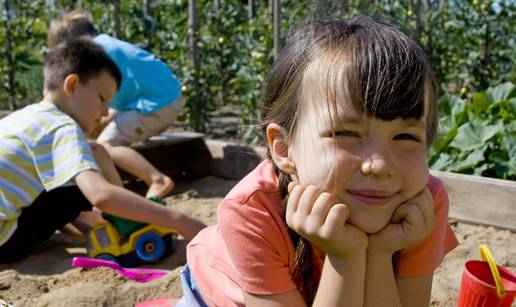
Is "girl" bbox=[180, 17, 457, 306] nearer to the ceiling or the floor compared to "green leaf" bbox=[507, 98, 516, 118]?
nearer to the ceiling

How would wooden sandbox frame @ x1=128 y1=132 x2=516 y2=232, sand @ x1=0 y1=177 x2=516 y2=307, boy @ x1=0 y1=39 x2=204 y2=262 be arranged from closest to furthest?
sand @ x1=0 y1=177 x2=516 y2=307 → boy @ x1=0 y1=39 x2=204 y2=262 → wooden sandbox frame @ x1=128 y1=132 x2=516 y2=232

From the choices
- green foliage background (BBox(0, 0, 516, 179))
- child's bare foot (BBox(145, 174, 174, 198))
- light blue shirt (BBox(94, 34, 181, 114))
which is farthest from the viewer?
green foliage background (BBox(0, 0, 516, 179))

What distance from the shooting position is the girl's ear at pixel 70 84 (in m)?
2.84

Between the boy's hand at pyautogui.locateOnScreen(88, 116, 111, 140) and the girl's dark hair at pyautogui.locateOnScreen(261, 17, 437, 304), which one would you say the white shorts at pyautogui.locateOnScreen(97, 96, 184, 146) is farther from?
the girl's dark hair at pyautogui.locateOnScreen(261, 17, 437, 304)

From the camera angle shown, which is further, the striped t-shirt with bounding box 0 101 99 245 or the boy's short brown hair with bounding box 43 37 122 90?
the boy's short brown hair with bounding box 43 37 122 90

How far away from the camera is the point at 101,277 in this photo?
2.46 m

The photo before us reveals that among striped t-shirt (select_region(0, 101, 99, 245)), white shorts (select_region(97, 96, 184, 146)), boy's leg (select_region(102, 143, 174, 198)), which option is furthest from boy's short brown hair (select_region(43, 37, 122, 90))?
white shorts (select_region(97, 96, 184, 146))

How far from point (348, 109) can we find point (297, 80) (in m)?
0.14

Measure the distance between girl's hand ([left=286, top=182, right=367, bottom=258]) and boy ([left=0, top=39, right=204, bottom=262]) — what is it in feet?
4.66

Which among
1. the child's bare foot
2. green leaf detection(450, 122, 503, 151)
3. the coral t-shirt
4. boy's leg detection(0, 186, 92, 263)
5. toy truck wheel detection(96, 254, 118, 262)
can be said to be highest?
the coral t-shirt

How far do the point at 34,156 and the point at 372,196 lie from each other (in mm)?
1794

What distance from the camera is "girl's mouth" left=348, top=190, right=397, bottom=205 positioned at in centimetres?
126

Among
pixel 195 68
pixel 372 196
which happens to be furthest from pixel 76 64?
pixel 195 68

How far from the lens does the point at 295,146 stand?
135cm
